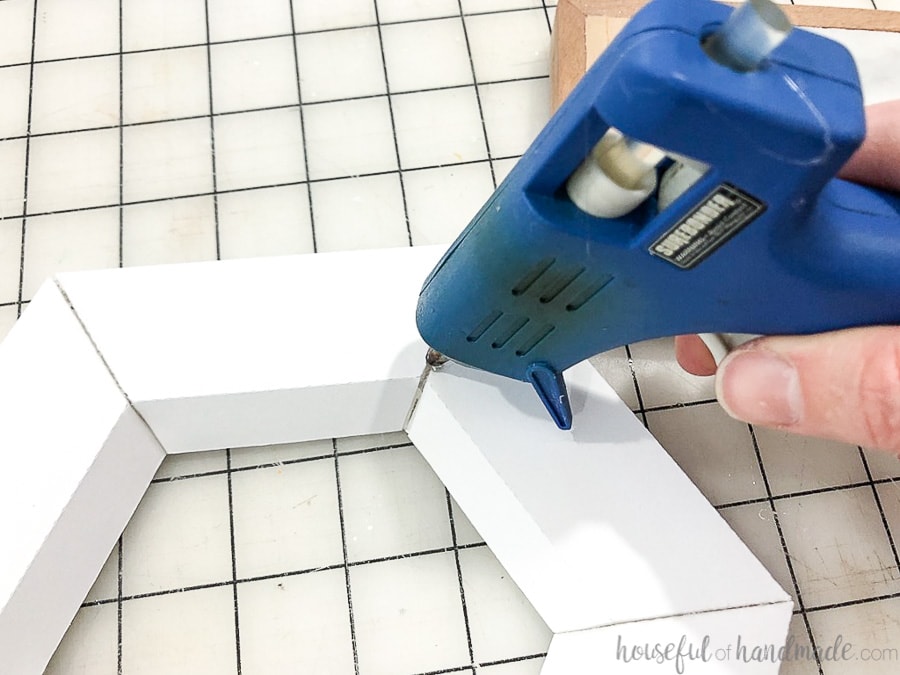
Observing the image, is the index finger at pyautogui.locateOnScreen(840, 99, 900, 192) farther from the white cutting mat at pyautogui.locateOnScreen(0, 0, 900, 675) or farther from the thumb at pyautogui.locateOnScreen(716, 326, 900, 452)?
the white cutting mat at pyautogui.locateOnScreen(0, 0, 900, 675)

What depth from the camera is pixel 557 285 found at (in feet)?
1.89

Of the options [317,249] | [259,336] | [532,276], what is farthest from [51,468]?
[532,276]

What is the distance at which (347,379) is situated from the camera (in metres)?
0.86

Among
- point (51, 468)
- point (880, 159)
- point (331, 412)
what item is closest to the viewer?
point (880, 159)

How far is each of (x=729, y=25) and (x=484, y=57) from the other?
0.84m

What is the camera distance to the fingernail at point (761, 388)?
2.09ft

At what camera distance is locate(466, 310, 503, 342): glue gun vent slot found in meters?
0.63

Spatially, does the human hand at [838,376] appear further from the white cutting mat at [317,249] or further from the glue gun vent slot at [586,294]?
the white cutting mat at [317,249]

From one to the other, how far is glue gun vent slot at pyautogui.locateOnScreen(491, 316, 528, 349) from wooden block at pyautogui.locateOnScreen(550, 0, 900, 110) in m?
0.50

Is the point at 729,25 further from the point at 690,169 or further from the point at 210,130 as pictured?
the point at 210,130

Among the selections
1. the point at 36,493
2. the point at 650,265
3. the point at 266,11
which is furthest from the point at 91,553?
the point at 266,11

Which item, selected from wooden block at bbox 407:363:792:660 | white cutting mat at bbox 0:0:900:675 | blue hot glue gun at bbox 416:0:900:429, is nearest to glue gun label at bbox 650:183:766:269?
blue hot glue gun at bbox 416:0:900:429

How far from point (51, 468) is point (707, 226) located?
2.26ft

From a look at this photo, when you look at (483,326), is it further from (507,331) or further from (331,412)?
(331,412)
